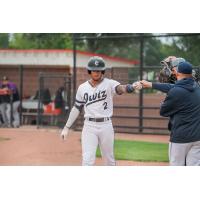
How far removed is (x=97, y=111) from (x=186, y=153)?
4.70 ft

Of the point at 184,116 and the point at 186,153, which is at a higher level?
the point at 184,116

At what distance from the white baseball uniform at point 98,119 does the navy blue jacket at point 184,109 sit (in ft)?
3.47

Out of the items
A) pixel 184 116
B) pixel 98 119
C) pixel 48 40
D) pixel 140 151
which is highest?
pixel 48 40

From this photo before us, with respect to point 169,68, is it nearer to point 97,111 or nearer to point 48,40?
point 97,111

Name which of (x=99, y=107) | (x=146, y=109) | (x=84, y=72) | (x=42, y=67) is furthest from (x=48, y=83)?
(x=99, y=107)

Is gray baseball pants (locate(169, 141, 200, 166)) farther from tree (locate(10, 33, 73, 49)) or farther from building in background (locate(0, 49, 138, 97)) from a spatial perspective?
tree (locate(10, 33, 73, 49))

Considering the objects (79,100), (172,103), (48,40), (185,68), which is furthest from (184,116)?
(48,40)

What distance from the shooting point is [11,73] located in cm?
2064

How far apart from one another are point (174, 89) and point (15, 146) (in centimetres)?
706

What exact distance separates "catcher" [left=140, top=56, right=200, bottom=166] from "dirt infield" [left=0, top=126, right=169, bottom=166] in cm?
372

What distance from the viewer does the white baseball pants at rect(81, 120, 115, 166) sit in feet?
23.7

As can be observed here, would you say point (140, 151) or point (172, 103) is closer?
point (172, 103)

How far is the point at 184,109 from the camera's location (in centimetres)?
648

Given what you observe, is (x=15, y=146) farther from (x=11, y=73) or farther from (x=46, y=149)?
(x=11, y=73)
